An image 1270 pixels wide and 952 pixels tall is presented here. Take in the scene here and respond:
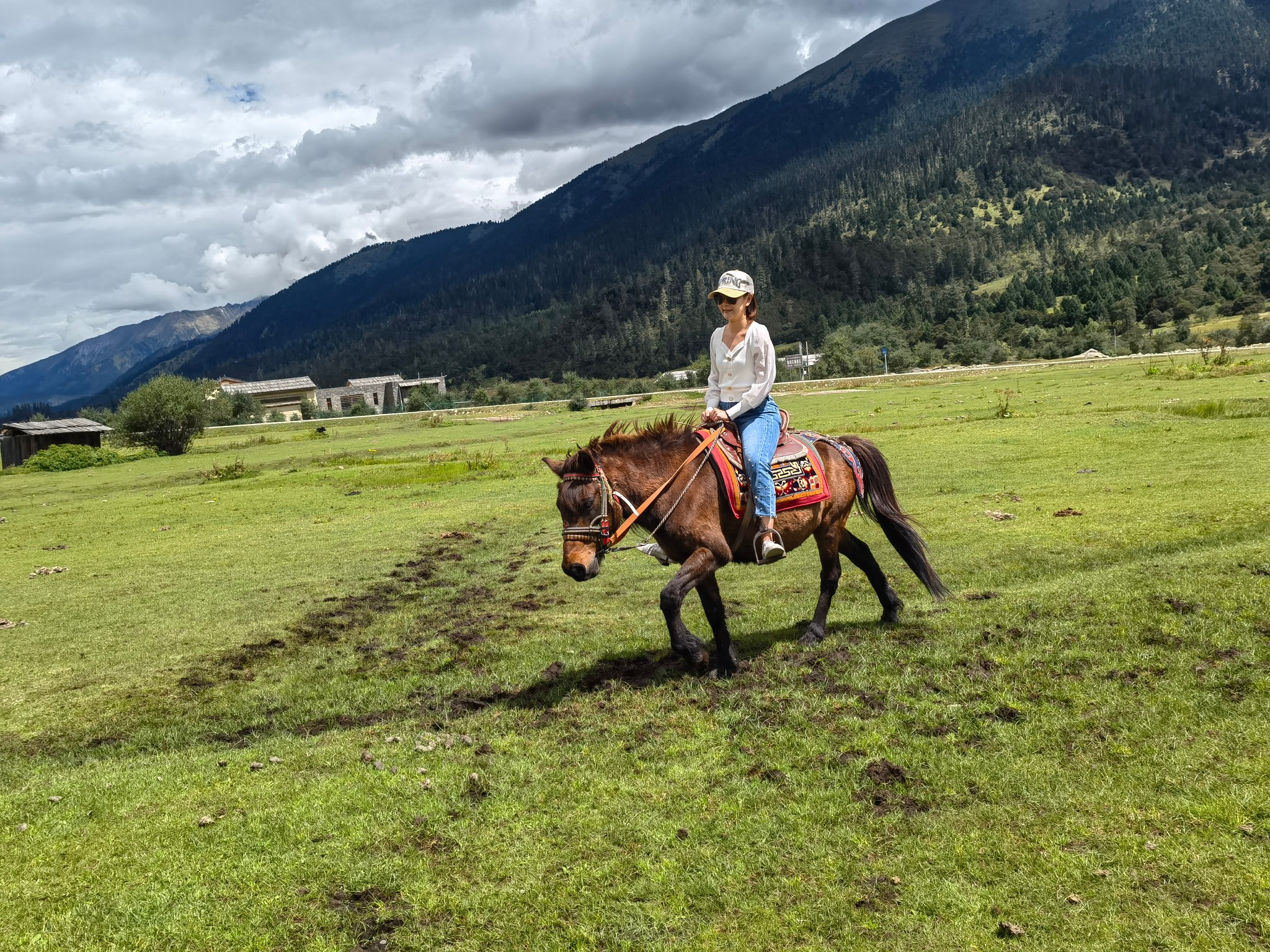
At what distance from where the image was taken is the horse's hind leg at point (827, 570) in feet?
34.0

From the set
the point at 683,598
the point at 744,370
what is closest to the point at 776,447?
the point at 744,370

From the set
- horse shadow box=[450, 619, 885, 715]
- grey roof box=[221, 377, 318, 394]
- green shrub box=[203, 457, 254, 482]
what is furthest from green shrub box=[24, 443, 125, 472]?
grey roof box=[221, 377, 318, 394]

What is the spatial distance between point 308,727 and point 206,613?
6.88 meters

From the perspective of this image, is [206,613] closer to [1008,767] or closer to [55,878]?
[55,878]

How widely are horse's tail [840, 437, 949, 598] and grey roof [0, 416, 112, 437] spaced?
81309 mm

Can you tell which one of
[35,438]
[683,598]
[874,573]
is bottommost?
[874,573]

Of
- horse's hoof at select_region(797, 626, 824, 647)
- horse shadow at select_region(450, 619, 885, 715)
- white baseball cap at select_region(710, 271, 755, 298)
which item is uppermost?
white baseball cap at select_region(710, 271, 755, 298)

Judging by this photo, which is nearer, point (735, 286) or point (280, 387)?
point (735, 286)

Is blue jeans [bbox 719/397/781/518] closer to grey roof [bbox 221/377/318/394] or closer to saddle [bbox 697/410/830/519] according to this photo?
saddle [bbox 697/410/830/519]

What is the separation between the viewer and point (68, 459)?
198 ft

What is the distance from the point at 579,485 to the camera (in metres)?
8.88

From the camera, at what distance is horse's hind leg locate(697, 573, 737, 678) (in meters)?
9.23

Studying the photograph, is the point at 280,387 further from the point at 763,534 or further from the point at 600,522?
the point at 763,534

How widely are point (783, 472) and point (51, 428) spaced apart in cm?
8332
